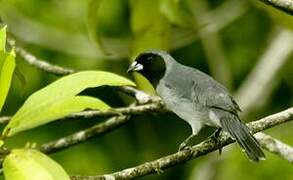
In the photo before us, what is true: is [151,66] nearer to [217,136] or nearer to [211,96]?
[211,96]

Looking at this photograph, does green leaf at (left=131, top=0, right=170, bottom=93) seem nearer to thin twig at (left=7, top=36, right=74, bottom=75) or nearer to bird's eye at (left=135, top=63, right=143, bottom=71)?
bird's eye at (left=135, top=63, right=143, bottom=71)

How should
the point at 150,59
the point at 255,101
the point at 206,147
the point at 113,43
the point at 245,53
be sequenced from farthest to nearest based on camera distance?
1. the point at 245,53
2. the point at 113,43
3. the point at 255,101
4. the point at 150,59
5. the point at 206,147

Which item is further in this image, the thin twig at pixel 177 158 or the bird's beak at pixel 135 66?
the bird's beak at pixel 135 66

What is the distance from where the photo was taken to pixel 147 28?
3809 mm

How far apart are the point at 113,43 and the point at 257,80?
1.06 meters

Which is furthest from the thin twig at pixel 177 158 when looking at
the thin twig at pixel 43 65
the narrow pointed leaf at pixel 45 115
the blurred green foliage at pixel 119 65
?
the blurred green foliage at pixel 119 65

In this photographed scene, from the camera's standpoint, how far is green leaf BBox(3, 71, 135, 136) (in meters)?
2.51

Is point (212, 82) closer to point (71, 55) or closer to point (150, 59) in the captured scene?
point (150, 59)

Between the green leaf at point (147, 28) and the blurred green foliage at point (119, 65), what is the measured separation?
1.21m

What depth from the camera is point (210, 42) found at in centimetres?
584

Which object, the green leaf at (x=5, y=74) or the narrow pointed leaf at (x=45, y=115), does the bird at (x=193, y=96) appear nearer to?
the narrow pointed leaf at (x=45, y=115)

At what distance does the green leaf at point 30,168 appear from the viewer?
7.53 feet

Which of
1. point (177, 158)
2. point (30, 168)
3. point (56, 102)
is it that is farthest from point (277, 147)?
point (30, 168)

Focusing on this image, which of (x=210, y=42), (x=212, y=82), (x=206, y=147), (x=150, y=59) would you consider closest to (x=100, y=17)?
(x=210, y=42)
